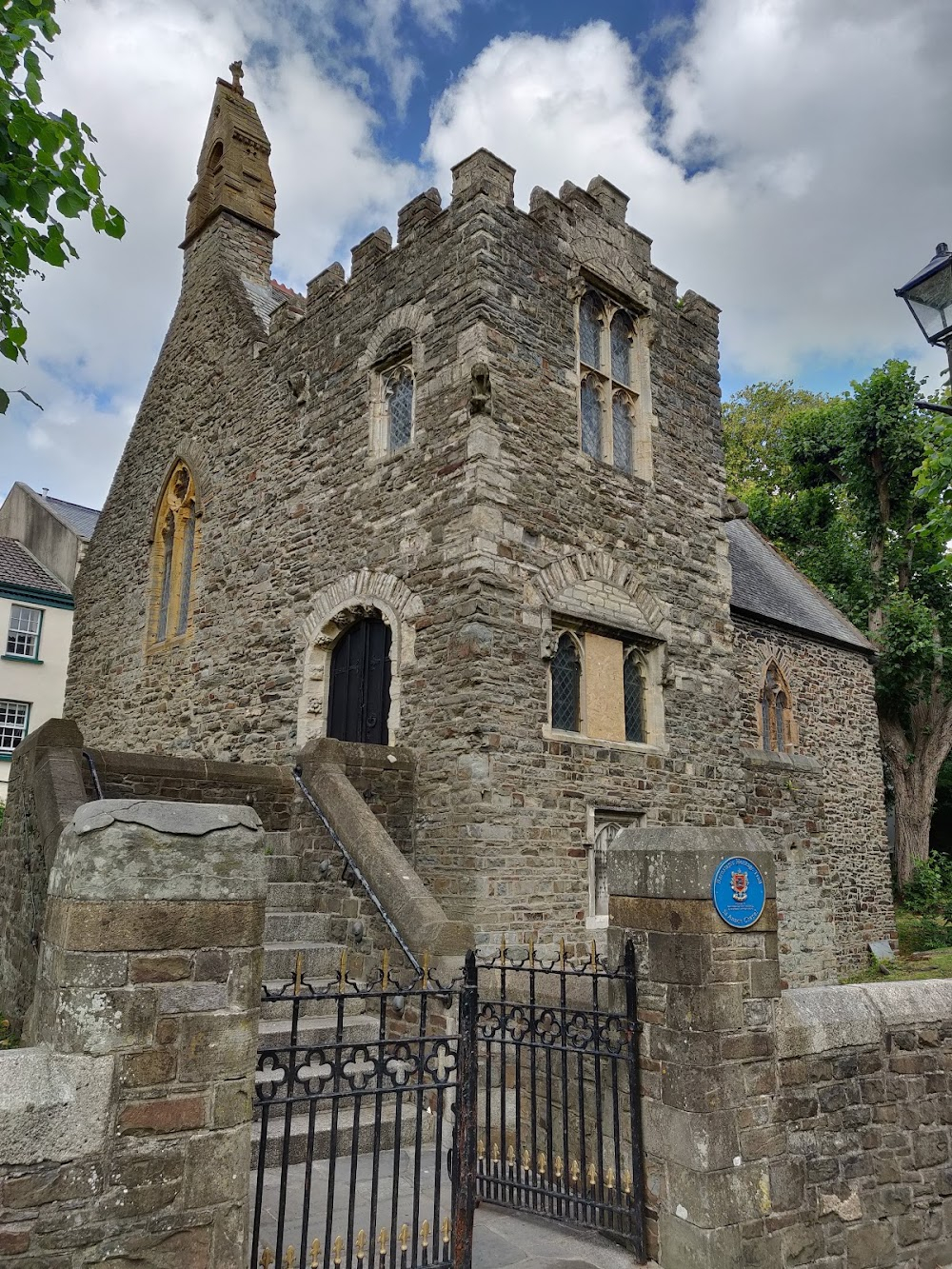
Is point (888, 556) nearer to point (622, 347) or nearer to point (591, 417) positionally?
point (622, 347)

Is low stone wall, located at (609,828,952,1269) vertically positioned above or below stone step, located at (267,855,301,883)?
below

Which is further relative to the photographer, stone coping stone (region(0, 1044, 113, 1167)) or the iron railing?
the iron railing

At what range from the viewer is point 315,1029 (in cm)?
614

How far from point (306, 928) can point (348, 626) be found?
14.0 ft

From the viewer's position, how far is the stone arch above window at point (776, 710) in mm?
15586

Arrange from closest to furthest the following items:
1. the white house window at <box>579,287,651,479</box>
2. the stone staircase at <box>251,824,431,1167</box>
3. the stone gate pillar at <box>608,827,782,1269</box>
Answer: the stone gate pillar at <box>608,827,782,1269</box>, the stone staircase at <box>251,824,431,1167</box>, the white house window at <box>579,287,651,479</box>

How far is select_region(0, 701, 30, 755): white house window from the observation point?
22016mm

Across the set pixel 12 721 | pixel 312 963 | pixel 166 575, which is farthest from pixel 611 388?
pixel 12 721

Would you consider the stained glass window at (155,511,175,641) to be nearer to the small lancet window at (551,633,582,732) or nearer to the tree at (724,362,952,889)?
the small lancet window at (551,633,582,732)

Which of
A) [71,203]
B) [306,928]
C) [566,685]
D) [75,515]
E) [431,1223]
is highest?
[75,515]

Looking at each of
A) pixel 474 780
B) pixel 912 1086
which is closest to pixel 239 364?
pixel 474 780

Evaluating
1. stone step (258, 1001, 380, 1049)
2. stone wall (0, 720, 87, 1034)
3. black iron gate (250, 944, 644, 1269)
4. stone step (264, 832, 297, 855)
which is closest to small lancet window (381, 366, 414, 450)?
stone step (264, 832, 297, 855)

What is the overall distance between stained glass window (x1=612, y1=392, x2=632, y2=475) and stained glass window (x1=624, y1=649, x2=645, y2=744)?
8.09ft

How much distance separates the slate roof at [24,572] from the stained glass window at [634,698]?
1778cm
